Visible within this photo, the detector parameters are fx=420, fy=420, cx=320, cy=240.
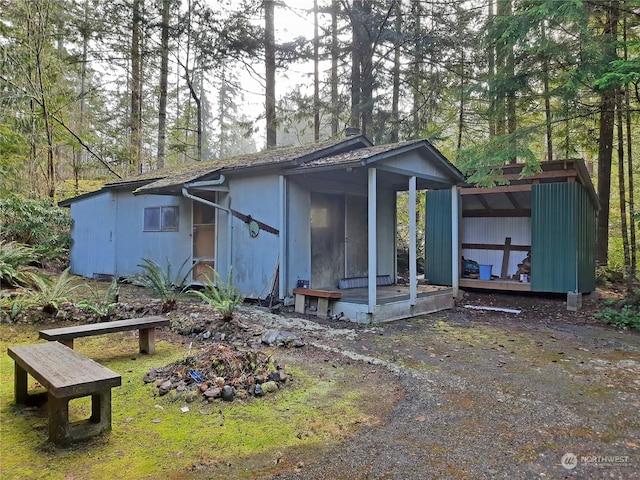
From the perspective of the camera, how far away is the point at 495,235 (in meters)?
10.3

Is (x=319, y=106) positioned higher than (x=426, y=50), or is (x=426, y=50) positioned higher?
(x=426, y=50)

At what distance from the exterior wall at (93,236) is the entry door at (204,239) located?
2966 millimetres

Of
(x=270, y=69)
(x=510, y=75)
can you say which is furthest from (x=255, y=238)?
(x=270, y=69)

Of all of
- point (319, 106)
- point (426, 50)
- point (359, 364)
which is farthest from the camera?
point (319, 106)

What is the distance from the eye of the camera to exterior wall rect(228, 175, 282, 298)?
7.38 m

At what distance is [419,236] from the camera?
1471cm

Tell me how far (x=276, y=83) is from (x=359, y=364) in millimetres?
12122

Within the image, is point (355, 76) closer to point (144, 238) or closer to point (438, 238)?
point (438, 238)

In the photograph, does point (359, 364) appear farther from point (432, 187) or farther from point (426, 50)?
point (426, 50)

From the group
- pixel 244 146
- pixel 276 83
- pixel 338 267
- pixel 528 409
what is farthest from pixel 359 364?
pixel 244 146

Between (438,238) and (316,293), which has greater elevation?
(438,238)

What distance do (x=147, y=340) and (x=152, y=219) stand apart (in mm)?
5607

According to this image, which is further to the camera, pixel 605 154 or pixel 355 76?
pixel 355 76

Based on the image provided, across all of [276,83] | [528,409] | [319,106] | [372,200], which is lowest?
[528,409]
